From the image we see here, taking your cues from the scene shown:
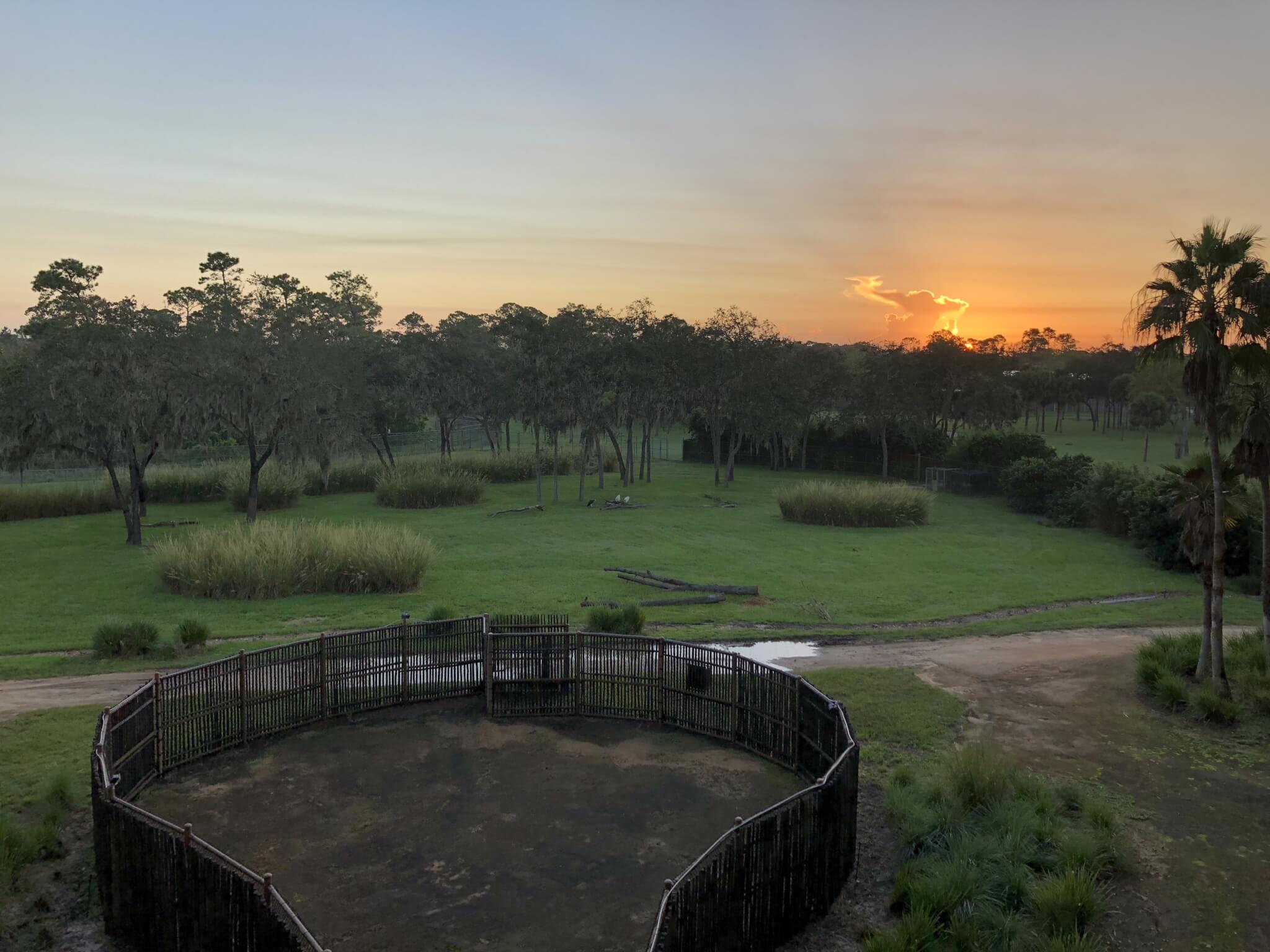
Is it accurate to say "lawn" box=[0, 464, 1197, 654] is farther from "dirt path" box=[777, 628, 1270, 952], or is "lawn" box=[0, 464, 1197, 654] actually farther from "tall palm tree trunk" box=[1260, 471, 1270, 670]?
"tall palm tree trunk" box=[1260, 471, 1270, 670]

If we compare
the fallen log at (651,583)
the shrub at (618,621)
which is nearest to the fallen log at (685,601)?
the fallen log at (651,583)

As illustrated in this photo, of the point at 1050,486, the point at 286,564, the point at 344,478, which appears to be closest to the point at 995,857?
the point at 286,564

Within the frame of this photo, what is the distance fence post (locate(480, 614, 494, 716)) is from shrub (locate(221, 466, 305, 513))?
101ft

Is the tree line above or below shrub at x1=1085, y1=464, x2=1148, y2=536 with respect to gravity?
above

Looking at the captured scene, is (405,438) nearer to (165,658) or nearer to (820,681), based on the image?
(165,658)

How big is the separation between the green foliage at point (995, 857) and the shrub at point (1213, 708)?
13.9ft

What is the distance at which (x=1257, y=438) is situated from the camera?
50.3 ft

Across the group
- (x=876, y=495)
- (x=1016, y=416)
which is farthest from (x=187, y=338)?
(x=1016, y=416)

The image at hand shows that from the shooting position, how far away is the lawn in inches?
857

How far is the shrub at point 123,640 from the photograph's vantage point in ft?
57.7

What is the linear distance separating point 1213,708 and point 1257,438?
4345 mm

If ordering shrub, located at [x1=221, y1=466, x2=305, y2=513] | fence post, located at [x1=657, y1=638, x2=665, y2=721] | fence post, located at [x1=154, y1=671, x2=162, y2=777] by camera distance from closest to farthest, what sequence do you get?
fence post, located at [x1=154, y1=671, x2=162, y2=777], fence post, located at [x1=657, y1=638, x2=665, y2=721], shrub, located at [x1=221, y1=466, x2=305, y2=513]

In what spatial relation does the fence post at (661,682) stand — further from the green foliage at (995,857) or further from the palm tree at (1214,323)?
the palm tree at (1214,323)

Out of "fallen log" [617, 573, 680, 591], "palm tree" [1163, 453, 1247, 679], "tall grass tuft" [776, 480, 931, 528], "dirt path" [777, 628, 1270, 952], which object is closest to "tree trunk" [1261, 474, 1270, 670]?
"palm tree" [1163, 453, 1247, 679]
